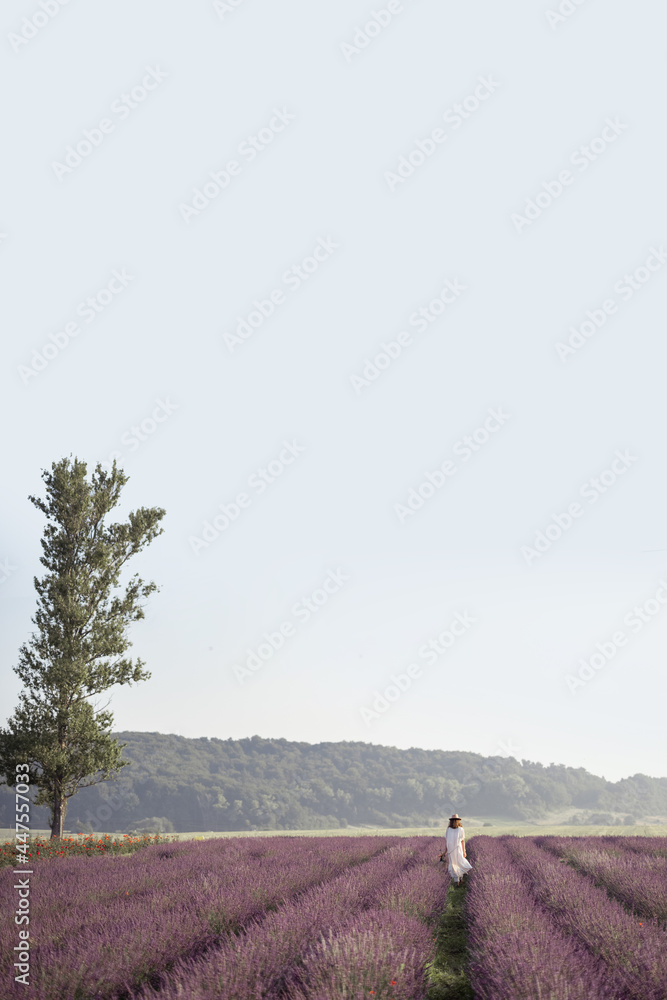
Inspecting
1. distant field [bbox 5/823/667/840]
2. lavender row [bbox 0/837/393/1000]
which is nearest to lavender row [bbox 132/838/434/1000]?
lavender row [bbox 0/837/393/1000]

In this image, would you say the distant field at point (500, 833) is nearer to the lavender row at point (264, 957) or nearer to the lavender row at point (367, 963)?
the lavender row at point (264, 957)

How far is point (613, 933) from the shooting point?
4668 millimetres

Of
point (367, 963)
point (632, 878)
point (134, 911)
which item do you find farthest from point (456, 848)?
point (367, 963)

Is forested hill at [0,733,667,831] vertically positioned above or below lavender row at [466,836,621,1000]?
below

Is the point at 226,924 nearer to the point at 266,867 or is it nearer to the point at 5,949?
the point at 5,949

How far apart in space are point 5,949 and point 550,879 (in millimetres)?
6350

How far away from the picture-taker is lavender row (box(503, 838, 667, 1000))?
12.1ft

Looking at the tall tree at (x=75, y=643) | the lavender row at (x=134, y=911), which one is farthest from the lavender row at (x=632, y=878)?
the tall tree at (x=75, y=643)

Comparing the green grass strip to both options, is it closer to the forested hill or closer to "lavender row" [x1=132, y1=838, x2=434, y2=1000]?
"lavender row" [x1=132, y1=838, x2=434, y2=1000]

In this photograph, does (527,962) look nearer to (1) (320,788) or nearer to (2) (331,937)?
(2) (331,937)

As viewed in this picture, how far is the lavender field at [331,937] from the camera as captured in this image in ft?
11.6

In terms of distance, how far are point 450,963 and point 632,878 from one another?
3.35m

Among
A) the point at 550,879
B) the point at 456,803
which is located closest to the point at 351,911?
the point at 550,879

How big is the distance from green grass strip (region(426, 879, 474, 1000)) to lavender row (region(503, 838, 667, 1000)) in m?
0.94
